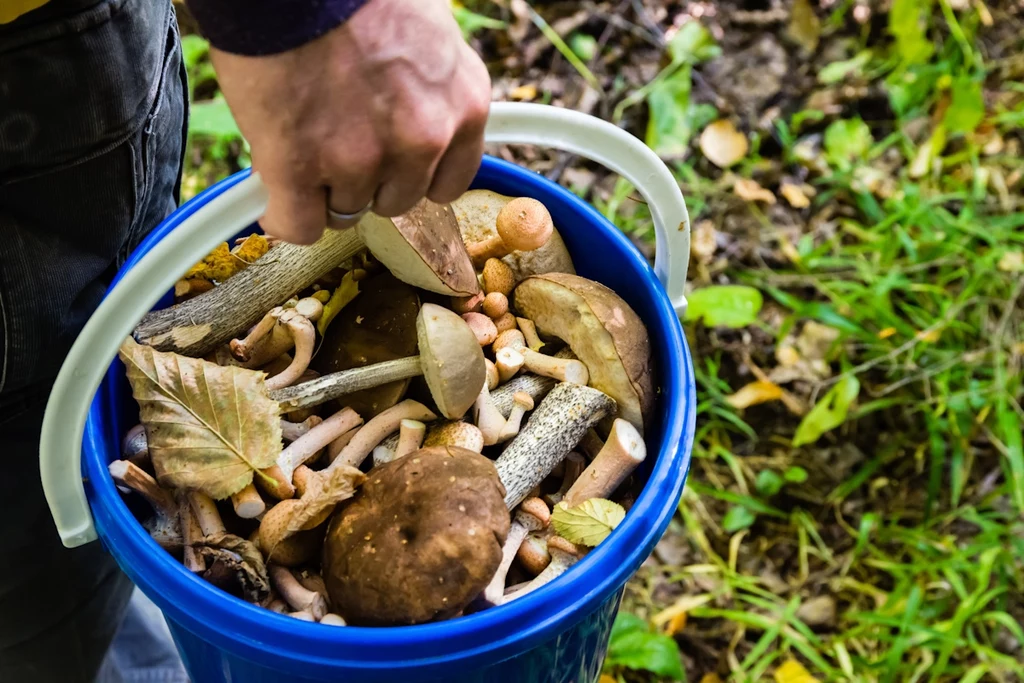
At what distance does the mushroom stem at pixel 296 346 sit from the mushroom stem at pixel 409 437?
142 mm

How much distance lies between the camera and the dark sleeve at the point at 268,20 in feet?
1.52

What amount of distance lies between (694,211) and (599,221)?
0.81 metres

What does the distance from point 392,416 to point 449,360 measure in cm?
13

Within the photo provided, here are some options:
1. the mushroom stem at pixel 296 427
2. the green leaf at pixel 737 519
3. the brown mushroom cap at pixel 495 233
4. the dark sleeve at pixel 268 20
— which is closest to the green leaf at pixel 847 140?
the green leaf at pixel 737 519

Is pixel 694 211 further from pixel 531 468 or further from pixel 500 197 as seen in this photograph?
pixel 531 468

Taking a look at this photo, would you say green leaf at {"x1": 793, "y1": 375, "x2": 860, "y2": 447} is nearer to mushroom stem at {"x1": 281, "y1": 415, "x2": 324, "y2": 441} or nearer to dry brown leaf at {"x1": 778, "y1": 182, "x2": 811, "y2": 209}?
dry brown leaf at {"x1": 778, "y1": 182, "x2": 811, "y2": 209}

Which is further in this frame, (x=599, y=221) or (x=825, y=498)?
(x=825, y=498)

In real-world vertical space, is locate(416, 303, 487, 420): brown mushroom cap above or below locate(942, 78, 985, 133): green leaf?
above

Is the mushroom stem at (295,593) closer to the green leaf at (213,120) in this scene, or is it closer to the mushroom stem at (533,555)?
the mushroom stem at (533,555)

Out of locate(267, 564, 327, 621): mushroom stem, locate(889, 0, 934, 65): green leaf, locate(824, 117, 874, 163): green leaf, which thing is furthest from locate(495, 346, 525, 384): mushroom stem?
locate(889, 0, 934, 65): green leaf

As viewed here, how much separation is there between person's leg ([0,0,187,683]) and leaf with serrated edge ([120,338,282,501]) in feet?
0.40

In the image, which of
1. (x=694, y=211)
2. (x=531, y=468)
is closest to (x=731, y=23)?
(x=694, y=211)

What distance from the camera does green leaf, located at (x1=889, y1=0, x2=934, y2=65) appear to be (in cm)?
198

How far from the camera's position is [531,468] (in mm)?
900
